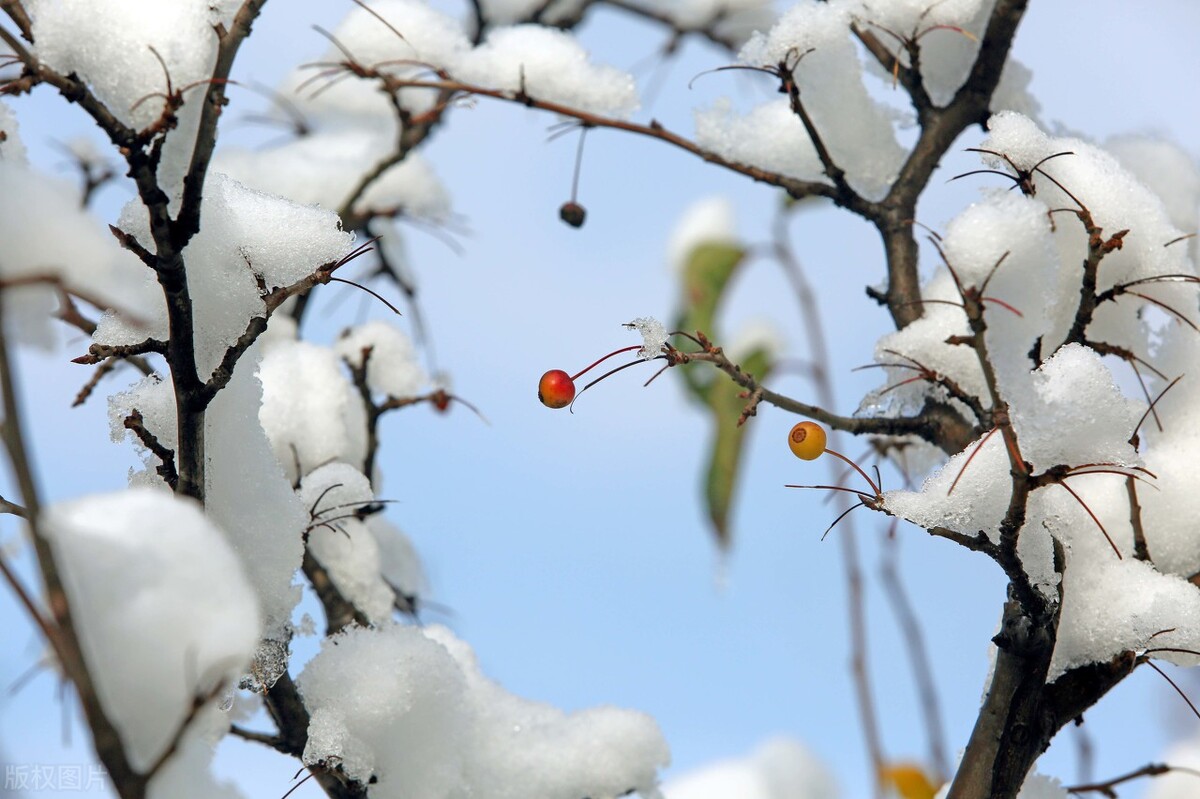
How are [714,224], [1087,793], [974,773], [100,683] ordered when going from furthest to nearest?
[714,224]
[1087,793]
[974,773]
[100,683]

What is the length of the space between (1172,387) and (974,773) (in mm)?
433

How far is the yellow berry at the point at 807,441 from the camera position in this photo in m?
0.77

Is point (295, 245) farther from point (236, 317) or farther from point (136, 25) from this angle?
point (136, 25)

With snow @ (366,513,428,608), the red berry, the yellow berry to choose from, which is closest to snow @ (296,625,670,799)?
the red berry

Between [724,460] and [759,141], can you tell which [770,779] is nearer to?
[724,460]

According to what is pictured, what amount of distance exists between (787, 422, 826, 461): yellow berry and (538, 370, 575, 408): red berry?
0.60 feet

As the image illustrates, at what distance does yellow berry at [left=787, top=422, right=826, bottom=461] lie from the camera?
2.54 feet

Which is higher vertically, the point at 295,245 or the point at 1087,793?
the point at 295,245

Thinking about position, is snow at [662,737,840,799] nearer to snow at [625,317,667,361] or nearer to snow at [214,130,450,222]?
snow at [625,317,667,361]

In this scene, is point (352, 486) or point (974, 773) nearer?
point (974, 773)

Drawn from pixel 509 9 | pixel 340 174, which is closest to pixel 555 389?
pixel 340 174

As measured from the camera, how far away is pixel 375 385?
153 centimetres

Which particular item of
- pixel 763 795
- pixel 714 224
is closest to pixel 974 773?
pixel 763 795

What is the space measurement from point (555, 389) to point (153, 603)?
0.44 meters
